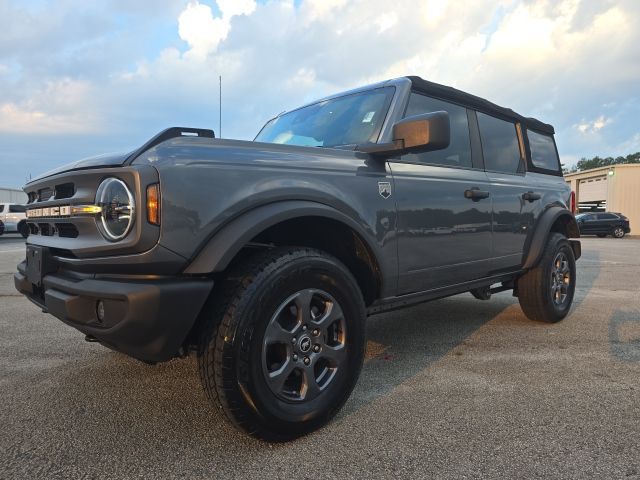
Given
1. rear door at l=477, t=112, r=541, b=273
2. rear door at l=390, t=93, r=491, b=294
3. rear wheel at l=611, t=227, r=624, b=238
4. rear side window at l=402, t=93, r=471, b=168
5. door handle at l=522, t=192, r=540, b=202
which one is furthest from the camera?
rear wheel at l=611, t=227, r=624, b=238

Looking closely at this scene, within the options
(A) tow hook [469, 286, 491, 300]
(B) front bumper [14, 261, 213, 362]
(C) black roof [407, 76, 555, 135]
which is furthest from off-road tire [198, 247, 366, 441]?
(A) tow hook [469, 286, 491, 300]

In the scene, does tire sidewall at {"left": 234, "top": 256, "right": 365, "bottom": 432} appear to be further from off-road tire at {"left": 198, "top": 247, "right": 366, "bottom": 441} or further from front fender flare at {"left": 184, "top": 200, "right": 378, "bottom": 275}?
front fender flare at {"left": 184, "top": 200, "right": 378, "bottom": 275}

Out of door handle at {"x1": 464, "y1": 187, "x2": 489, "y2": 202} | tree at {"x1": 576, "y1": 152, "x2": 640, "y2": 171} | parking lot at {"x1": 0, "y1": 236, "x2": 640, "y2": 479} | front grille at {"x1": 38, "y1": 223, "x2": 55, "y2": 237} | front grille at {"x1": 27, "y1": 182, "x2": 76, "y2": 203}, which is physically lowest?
parking lot at {"x1": 0, "y1": 236, "x2": 640, "y2": 479}

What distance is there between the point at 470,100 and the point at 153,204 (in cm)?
280

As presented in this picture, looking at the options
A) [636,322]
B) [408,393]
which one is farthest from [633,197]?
[408,393]

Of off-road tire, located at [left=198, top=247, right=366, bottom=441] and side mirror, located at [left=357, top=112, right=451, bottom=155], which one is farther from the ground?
side mirror, located at [left=357, top=112, right=451, bottom=155]

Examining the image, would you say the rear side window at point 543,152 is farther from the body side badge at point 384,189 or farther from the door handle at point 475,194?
the body side badge at point 384,189

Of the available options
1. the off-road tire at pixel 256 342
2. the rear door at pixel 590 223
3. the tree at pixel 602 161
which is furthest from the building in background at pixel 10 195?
the tree at pixel 602 161

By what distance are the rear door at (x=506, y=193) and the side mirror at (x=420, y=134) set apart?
1.29 meters

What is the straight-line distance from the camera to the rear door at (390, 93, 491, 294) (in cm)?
288

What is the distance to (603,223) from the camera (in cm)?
2605

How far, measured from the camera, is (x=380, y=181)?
2736mm

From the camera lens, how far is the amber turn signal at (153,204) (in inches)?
74.9

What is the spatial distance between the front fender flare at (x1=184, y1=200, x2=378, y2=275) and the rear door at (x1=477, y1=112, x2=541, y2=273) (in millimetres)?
1949
